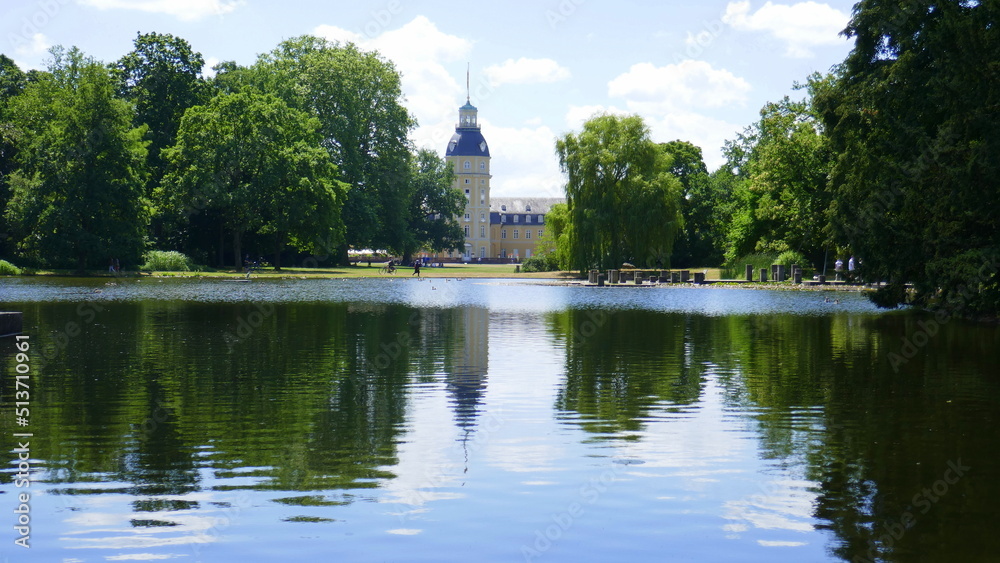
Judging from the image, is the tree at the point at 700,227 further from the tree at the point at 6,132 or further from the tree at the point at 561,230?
the tree at the point at 6,132

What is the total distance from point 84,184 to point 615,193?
35.3m

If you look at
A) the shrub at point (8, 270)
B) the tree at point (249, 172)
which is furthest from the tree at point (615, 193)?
the shrub at point (8, 270)

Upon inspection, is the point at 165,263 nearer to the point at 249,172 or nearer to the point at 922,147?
the point at 249,172

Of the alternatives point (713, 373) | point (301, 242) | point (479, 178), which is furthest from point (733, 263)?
point (479, 178)

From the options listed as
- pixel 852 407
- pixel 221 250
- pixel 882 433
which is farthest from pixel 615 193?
pixel 882 433

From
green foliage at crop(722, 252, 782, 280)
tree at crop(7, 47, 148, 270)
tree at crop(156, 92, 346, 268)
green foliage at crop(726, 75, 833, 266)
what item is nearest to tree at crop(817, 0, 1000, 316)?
green foliage at crop(726, 75, 833, 266)

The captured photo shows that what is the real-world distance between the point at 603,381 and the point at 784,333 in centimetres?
1240

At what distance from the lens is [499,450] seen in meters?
10.3

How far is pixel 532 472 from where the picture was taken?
9.25 m

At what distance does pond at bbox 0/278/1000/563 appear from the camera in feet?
23.5

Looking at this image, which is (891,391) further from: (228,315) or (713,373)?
(228,315)

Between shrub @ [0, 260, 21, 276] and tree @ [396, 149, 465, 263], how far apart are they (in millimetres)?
63973

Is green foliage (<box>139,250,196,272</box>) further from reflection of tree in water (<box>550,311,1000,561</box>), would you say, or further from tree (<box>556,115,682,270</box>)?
reflection of tree in water (<box>550,311,1000,561</box>)

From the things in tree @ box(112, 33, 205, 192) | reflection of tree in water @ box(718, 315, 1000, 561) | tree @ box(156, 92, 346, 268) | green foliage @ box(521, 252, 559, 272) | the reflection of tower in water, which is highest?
tree @ box(112, 33, 205, 192)
